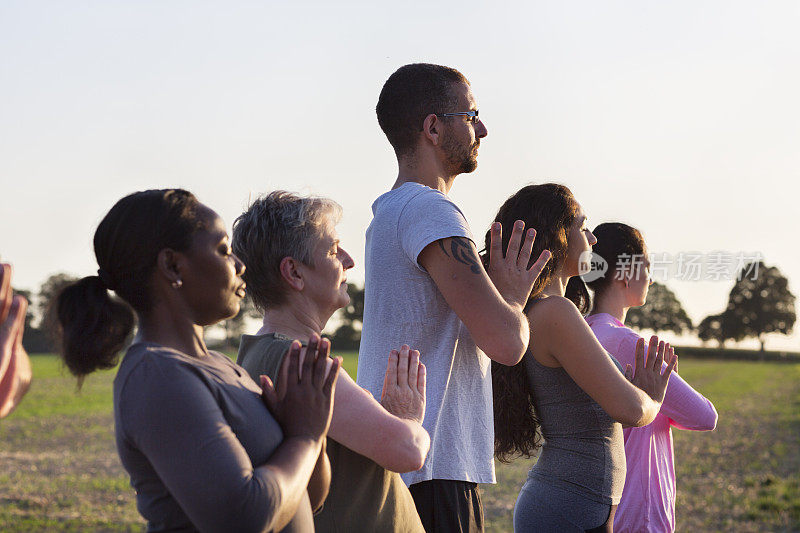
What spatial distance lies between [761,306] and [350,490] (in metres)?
124

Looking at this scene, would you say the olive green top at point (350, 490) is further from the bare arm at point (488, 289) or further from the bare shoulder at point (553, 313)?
the bare shoulder at point (553, 313)

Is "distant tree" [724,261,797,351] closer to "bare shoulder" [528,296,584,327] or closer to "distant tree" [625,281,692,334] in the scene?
"distant tree" [625,281,692,334]

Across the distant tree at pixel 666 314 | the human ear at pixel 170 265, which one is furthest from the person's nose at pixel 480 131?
the distant tree at pixel 666 314

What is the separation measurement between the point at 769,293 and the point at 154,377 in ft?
416

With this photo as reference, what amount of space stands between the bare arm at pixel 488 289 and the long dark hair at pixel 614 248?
1240 mm

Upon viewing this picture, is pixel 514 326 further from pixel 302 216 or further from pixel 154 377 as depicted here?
pixel 154 377

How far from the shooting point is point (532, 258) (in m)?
3.88

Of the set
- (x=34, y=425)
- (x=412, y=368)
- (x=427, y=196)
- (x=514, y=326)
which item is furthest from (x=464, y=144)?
(x=34, y=425)

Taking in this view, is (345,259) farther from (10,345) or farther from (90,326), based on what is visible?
(10,345)

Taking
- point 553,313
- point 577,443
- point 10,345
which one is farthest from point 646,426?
point 10,345

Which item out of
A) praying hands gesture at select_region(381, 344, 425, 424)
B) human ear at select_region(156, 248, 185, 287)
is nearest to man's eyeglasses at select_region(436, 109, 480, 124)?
praying hands gesture at select_region(381, 344, 425, 424)

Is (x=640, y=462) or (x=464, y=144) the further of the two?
(x=640, y=462)

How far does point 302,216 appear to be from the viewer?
3.00 metres

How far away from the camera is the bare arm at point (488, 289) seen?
3.17m
